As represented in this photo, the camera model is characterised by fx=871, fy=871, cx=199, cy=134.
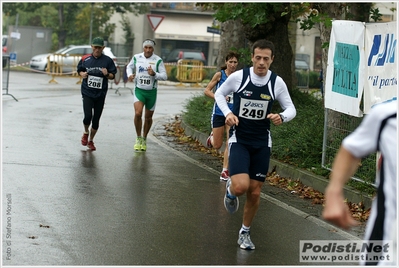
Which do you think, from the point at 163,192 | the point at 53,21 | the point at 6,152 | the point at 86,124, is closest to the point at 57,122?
the point at 86,124

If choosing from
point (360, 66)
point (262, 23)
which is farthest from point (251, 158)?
point (262, 23)

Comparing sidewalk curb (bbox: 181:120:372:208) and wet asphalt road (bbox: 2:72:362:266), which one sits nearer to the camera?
wet asphalt road (bbox: 2:72:362:266)

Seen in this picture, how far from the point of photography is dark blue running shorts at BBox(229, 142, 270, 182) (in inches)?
308

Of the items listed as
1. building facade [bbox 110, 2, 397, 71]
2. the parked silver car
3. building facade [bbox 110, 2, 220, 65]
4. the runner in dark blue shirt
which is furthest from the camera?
building facade [bbox 110, 2, 220, 65]

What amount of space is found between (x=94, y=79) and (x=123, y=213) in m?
5.48

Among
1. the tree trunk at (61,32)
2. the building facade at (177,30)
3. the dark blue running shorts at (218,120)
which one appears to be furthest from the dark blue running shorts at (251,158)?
the building facade at (177,30)

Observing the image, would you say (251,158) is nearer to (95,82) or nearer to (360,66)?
(360,66)

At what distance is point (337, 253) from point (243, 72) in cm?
187

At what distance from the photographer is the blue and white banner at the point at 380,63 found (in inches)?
383

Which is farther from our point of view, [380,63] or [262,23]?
[262,23]

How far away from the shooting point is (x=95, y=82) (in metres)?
14.2

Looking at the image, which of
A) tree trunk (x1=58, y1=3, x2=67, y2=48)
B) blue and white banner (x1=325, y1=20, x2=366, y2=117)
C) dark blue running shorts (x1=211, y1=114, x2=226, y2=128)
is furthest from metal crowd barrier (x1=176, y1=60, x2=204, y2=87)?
blue and white banner (x1=325, y1=20, x2=366, y2=117)

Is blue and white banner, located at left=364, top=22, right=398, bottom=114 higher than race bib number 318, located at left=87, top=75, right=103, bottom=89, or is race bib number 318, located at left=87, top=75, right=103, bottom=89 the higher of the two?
blue and white banner, located at left=364, top=22, right=398, bottom=114

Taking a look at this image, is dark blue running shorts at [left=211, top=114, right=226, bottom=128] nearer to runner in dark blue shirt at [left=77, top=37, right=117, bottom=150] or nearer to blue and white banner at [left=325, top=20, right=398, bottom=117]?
blue and white banner at [left=325, top=20, right=398, bottom=117]
